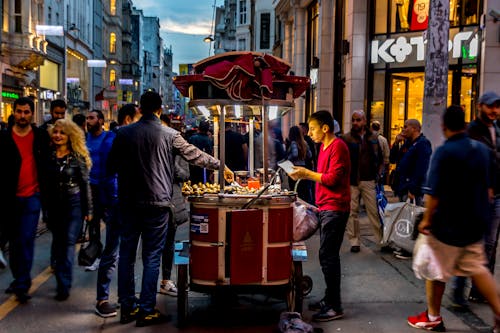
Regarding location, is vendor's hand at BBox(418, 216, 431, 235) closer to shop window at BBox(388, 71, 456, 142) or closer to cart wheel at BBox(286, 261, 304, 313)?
cart wheel at BBox(286, 261, 304, 313)

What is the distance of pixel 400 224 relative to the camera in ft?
27.0

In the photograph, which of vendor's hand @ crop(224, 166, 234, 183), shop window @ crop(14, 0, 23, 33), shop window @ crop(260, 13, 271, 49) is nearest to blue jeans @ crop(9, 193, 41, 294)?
vendor's hand @ crop(224, 166, 234, 183)

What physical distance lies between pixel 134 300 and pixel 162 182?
1.26 metres

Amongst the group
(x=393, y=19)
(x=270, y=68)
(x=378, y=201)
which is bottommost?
Answer: (x=378, y=201)

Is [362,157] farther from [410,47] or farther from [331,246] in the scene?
[410,47]

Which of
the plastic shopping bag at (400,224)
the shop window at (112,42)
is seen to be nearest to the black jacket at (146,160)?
the plastic shopping bag at (400,224)

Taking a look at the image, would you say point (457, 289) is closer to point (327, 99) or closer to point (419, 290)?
point (419, 290)

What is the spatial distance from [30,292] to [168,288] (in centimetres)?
158

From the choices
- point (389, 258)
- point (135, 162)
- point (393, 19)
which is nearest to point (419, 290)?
point (389, 258)

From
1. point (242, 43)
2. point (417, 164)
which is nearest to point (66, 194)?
A: point (417, 164)

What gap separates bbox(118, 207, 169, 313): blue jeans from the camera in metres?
5.63

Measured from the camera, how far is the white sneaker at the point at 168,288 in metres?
6.79

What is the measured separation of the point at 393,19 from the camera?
16875 mm

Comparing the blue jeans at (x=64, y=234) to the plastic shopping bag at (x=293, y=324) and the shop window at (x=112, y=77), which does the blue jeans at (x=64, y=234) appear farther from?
the shop window at (x=112, y=77)
